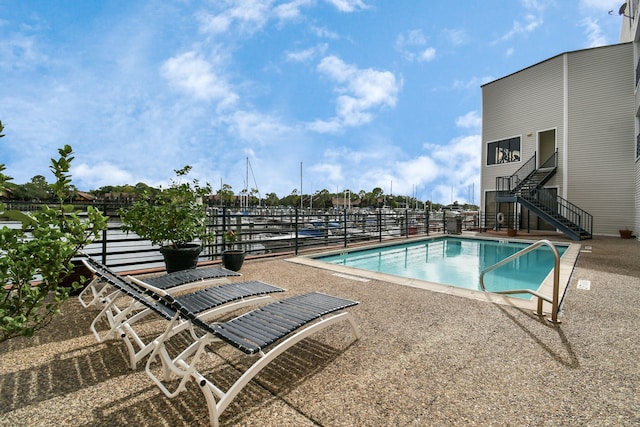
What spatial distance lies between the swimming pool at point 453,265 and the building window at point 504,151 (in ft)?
20.2

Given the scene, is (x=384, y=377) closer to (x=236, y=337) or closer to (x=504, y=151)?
(x=236, y=337)

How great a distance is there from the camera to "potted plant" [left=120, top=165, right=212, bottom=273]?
4.82 metres

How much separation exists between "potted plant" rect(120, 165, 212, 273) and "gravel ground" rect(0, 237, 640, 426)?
153 centimetres

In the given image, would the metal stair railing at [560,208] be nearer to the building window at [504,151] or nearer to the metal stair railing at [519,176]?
the metal stair railing at [519,176]

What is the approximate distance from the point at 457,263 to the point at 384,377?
279 inches

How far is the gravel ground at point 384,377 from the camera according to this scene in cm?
177

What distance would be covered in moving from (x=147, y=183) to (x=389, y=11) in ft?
32.3

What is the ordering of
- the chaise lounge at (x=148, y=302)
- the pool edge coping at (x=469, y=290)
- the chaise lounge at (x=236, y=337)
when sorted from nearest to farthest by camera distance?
the chaise lounge at (x=236, y=337) → the chaise lounge at (x=148, y=302) → the pool edge coping at (x=469, y=290)

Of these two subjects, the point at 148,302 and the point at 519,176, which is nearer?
the point at 148,302

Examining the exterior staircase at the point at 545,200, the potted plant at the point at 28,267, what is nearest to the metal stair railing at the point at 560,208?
the exterior staircase at the point at 545,200

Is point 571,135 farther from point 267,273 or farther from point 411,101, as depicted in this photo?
point 267,273

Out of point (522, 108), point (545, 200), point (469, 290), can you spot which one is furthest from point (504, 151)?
point (469, 290)

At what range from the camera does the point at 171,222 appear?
4.90 meters

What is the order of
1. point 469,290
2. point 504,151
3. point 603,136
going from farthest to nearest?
point 504,151 < point 603,136 < point 469,290
